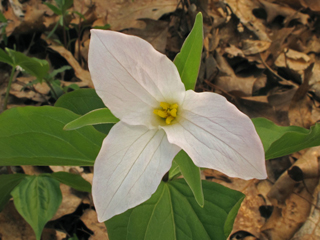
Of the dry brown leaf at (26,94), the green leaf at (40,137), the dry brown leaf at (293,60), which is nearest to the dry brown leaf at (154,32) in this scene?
the dry brown leaf at (26,94)

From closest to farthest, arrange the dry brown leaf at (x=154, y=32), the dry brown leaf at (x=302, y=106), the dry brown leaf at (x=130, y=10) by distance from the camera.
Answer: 1. the dry brown leaf at (x=302, y=106)
2. the dry brown leaf at (x=154, y=32)
3. the dry brown leaf at (x=130, y=10)

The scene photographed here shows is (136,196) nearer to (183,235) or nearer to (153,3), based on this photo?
(183,235)

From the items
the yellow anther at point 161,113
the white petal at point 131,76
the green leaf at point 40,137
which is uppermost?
the white petal at point 131,76

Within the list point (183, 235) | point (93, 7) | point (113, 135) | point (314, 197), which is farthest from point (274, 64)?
point (113, 135)

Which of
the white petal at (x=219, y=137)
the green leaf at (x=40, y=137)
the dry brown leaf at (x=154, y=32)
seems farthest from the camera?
the dry brown leaf at (x=154, y=32)

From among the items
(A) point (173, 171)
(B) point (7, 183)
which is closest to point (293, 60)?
(A) point (173, 171)

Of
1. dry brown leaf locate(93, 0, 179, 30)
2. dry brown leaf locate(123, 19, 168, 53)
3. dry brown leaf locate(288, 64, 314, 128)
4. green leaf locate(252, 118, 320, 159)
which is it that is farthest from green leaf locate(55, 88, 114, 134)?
dry brown leaf locate(288, 64, 314, 128)

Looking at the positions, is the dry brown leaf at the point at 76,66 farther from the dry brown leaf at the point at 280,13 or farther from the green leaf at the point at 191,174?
the dry brown leaf at the point at 280,13
